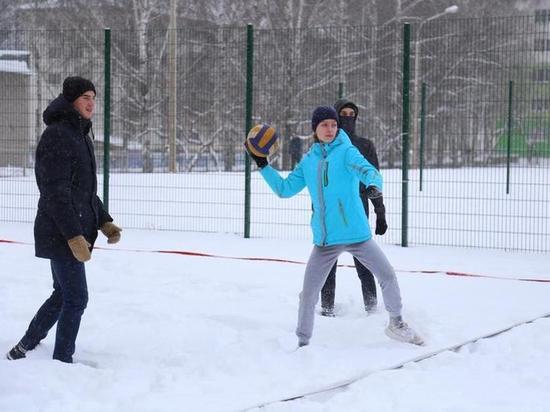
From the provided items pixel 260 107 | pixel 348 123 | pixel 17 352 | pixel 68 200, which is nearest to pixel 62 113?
pixel 68 200

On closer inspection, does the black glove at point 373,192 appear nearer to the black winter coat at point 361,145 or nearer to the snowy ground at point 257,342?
the snowy ground at point 257,342

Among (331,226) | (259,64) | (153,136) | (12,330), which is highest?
(259,64)

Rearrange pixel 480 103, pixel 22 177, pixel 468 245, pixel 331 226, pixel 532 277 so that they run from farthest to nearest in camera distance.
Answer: pixel 22 177, pixel 480 103, pixel 468 245, pixel 532 277, pixel 331 226

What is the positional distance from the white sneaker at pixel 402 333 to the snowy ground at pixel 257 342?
2.4 inches

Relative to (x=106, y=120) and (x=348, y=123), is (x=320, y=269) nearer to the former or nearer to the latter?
(x=348, y=123)

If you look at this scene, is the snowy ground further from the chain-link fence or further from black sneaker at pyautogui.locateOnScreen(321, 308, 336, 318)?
the chain-link fence

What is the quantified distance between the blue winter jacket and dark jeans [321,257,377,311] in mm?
1071

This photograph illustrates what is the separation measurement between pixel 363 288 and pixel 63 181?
275 cm

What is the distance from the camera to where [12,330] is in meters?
5.93

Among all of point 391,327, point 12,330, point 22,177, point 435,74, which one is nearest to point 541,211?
point 435,74

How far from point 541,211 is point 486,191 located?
11.1ft

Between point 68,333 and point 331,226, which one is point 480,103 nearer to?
point 331,226

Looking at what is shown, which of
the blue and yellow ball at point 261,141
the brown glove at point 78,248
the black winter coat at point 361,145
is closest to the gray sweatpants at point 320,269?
the blue and yellow ball at point 261,141

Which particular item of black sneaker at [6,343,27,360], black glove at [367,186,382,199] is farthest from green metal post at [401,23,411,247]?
black sneaker at [6,343,27,360]
